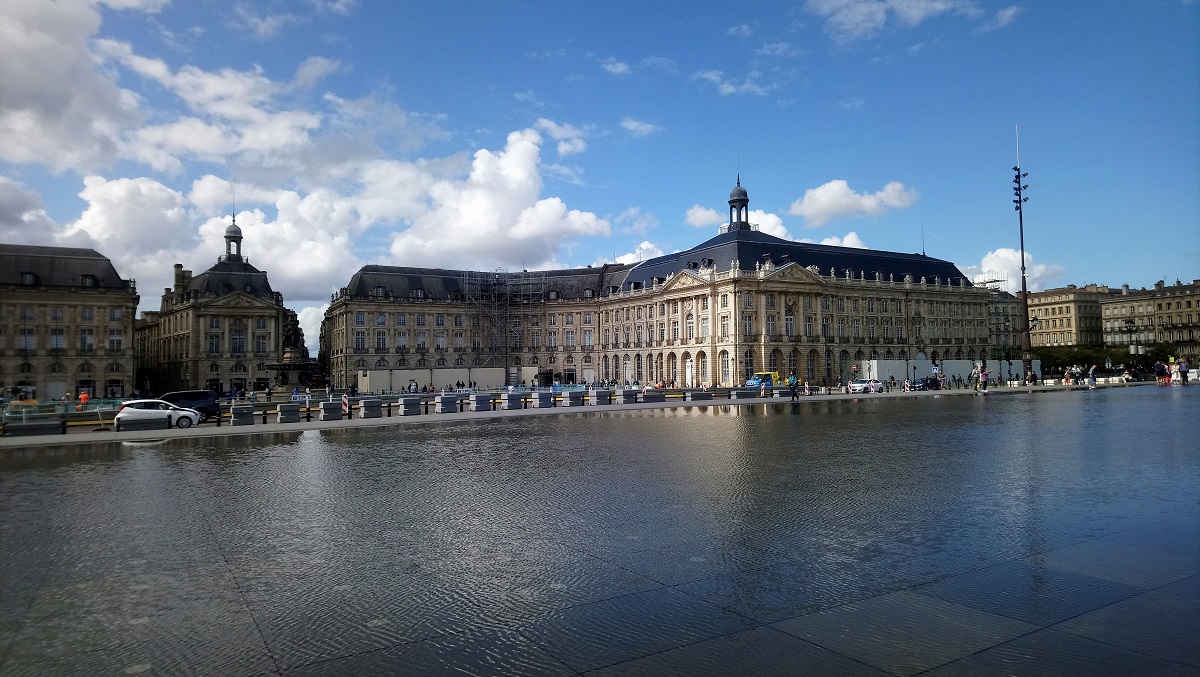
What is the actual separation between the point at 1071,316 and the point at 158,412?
14092 cm

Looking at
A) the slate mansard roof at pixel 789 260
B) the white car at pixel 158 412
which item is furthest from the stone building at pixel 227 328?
the white car at pixel 158 412

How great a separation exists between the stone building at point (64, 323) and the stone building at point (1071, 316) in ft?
448

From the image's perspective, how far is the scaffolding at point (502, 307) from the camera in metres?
95.2

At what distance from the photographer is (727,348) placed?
78.1 meters

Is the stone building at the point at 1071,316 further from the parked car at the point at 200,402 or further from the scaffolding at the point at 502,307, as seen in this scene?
the parked car at the point at 200,402

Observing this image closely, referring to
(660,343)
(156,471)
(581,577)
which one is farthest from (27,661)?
(660,343)

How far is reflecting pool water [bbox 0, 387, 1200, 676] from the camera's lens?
5.43 m

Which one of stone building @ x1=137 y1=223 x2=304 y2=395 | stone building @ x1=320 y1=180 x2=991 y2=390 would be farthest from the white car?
stone building @ x1=137 y1=223 x2=304 y2=395

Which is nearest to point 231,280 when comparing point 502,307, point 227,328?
point 227,328

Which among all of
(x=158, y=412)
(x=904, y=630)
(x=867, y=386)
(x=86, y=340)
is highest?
(x=86, y=340)

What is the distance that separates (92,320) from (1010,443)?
281 feet

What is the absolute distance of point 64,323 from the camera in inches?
2889

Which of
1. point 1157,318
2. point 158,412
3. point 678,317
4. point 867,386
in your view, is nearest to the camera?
point 158,412

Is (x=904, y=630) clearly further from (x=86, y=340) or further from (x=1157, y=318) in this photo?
(x=1157, y=318)
